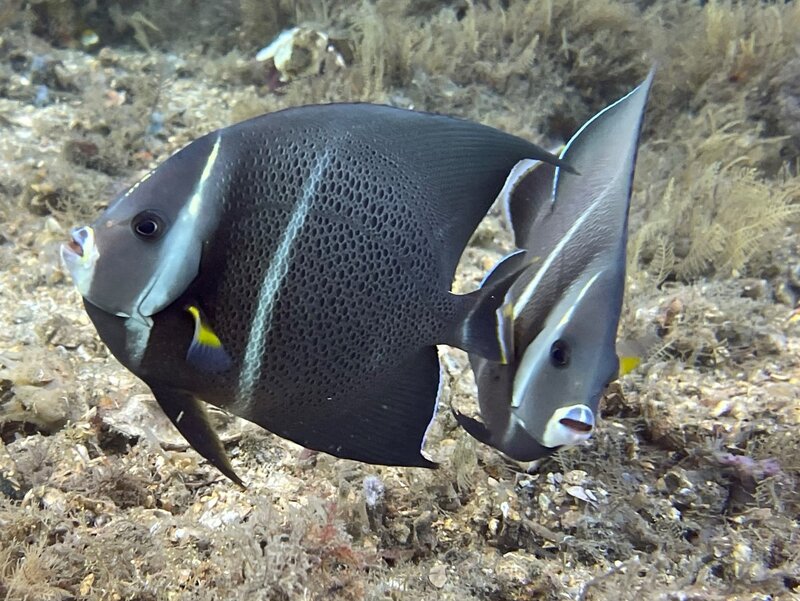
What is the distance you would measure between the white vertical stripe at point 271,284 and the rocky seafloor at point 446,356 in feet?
2.71

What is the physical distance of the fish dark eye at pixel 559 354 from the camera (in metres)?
1.42

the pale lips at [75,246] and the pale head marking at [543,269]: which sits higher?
the pale head marking at [543,269]

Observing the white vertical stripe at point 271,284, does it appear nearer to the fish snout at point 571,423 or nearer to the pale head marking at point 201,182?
the pale head marking at point 201,182

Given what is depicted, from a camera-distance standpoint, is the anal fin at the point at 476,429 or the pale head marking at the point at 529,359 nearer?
the pale head marking at the point at 529,359

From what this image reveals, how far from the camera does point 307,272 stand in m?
1.05

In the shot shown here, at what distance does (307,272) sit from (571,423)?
2.53 feet

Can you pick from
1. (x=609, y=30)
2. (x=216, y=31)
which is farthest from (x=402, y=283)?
(x=216, y=31)

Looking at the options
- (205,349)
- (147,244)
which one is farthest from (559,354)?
(147,244)

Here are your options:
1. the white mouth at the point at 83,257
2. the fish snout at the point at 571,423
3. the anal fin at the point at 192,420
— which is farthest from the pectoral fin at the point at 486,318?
the white mouth at the point at 83,257


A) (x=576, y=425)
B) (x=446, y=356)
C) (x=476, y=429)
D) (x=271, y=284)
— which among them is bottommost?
(x=446, y=356)

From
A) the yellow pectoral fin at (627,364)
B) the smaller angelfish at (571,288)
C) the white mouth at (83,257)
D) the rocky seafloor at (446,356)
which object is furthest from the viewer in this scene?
the rocky seafloor at (446,356)

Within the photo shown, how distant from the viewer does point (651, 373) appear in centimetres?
270

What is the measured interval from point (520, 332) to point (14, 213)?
305cm

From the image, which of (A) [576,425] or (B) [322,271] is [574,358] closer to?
(A) [576,425]
